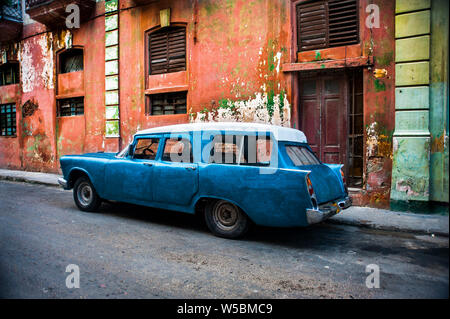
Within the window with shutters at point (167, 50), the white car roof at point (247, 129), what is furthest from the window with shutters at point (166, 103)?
the white car roof at point (247, 129)

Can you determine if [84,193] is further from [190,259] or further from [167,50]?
[167,50]

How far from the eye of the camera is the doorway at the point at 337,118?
24.5 feet

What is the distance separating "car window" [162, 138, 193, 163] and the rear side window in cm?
150

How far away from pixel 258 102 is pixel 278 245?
190 inches

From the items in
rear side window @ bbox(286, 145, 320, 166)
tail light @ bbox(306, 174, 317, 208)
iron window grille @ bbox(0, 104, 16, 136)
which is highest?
iron window grille @ bbox(0, 104, 16, 136)

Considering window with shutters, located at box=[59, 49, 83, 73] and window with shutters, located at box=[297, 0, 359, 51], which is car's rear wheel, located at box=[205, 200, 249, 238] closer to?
window with shutters, located at box=[297, 0, 359, 51]

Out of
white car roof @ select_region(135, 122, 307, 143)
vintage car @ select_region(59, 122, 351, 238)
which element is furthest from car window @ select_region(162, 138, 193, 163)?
→ white car roof @ select_region(135, 122, 307, 143)

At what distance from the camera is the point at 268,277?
3316 millimetres

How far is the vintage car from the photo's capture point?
414 centimetres

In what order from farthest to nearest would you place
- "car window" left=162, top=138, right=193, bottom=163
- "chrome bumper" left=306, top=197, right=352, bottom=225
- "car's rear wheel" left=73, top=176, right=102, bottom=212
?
"car's rear wheel" left=73, top=176, right=102, bottom=212
"car window" left=162, top=138, right=193, bottom=163
"chrome bumper" left=306, top=197, right=352, bottom=225

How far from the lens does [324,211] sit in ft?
13.5

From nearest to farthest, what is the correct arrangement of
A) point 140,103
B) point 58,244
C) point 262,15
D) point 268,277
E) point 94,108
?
1. point 268,277
2. point 58,244
3. point 262,15
4. point 140,103
5. point 94,108
